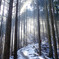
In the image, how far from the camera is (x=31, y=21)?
1534 inches

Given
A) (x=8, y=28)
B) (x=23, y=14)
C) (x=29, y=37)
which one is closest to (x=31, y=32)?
(x=29, y=37)

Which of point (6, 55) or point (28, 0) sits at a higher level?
point (28, 0)

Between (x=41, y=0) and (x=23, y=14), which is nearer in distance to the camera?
(x=41, y=0)

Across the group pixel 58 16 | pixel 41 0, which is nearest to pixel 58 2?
pixel 58 16

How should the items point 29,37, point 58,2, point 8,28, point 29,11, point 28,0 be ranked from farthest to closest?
point 29,11
point 29,37
point 28,0
point 58,2
point 8,28

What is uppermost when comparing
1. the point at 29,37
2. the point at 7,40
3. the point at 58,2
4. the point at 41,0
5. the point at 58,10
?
the point at 41,0

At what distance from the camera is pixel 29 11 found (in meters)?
38.5

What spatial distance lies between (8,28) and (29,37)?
29660 mm

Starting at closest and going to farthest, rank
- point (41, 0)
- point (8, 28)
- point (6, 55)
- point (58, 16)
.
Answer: point (6, 55), point (8, 28), point (58, 16), point (41, 0)

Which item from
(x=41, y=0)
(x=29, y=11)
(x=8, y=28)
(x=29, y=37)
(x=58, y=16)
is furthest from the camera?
(x=29, y=11)

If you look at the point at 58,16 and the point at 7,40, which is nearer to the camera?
the point at 7,40

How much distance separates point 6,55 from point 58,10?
20455mm

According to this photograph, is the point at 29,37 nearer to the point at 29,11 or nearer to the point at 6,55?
the point at 29,11

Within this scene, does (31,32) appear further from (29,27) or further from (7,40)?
(7,40)
